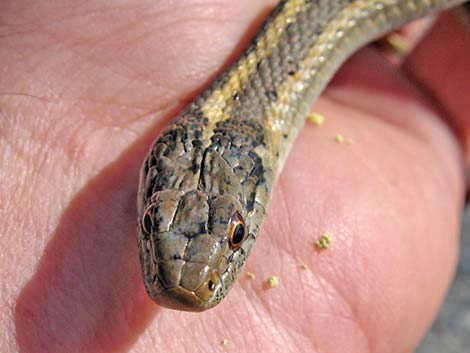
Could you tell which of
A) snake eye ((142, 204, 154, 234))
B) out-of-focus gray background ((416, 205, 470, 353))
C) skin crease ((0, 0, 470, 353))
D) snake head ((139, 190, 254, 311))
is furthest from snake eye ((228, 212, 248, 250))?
out-of-focus gray background ((416, 205, 470, 353))

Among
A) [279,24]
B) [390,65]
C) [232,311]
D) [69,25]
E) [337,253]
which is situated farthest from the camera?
[390,65]

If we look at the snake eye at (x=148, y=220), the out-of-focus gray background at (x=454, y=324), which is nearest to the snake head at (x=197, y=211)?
the snake eye at (x=148, y=220)

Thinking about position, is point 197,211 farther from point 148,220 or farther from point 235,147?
point 235,147

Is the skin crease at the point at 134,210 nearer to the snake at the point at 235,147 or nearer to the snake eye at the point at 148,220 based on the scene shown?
the snake at the point at 235,147

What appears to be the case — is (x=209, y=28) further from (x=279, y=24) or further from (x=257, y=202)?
(x=257, y=202)

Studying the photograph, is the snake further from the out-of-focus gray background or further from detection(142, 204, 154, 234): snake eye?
the out-of-focus gray background

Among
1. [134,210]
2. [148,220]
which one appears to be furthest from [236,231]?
[134,210]

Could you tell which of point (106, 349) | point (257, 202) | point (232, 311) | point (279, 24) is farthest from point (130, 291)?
point (279, 24)
